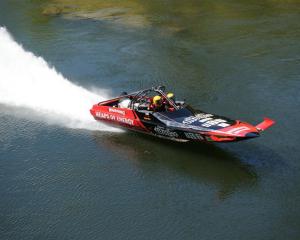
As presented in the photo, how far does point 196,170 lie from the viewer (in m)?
17.2

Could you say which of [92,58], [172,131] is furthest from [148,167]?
[92,58]

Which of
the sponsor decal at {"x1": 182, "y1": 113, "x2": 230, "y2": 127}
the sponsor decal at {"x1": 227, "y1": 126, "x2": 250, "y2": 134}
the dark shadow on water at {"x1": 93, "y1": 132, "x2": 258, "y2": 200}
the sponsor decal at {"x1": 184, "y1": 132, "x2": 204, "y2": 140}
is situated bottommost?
the dark shadow on water at {"x1": 93, "y1": 132, "x2": 258, "y2": 200}

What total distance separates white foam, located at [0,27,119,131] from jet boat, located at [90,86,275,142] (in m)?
0.99

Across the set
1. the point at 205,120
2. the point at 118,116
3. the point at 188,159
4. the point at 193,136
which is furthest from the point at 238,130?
the point at 118,116

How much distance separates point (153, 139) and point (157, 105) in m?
1.37

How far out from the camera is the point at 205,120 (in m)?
17.9

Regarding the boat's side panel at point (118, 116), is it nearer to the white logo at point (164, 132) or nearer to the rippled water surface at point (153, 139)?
the rippled water surface at point (153, 139)

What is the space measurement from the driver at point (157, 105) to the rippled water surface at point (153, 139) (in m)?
1.21

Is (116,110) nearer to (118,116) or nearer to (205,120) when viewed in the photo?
(118,116)

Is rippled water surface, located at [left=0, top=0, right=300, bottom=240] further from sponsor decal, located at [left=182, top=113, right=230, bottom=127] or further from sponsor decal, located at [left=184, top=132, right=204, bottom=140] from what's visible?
sponsor decal, located at [left=182, top=113, right=230, bottom=127]

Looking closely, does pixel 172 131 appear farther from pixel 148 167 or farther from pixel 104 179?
pixel 104 179

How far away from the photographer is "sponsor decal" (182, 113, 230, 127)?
57.4 ft

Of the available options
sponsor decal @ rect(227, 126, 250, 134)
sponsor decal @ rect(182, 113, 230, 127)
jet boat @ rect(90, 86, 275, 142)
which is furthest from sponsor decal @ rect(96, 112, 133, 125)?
sponsor decal @ rect(227, 126, 250, 134)

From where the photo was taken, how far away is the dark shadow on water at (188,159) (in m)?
16.4
